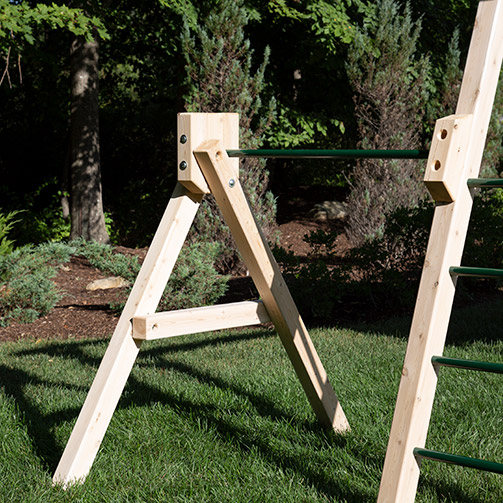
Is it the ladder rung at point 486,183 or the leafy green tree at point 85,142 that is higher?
the ladder rung at point 486,183

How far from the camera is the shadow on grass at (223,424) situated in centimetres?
315

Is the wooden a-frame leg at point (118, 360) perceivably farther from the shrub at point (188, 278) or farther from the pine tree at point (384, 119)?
the pine tree at point (384, 119)

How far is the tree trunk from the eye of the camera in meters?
11.1

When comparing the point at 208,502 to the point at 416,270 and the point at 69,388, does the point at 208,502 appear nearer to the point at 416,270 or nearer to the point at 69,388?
the point at 69,388

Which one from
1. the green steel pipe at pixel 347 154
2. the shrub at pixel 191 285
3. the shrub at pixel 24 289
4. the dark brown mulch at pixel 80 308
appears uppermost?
the green steel pipe at pixel 347 154

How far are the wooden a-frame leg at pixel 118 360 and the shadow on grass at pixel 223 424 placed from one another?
38 cm

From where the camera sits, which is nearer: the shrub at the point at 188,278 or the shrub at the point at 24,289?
the shrub at the point at 188,278

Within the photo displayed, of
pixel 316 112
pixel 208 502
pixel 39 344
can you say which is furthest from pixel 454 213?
pixel 316 112

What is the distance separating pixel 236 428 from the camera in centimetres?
368

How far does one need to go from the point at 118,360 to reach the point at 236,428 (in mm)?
982

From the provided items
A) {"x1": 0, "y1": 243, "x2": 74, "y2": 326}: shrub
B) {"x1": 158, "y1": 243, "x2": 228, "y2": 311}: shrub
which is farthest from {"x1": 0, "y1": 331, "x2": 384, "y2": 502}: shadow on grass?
{"x1": 0, "y1": 243, "x2": 74, "y2": 326}: shrub

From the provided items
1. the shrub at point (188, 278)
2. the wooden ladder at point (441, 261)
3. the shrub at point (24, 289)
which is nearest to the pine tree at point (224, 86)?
the shrub at point (188, 278)

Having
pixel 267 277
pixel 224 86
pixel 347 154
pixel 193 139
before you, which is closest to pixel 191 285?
pixel 224 86

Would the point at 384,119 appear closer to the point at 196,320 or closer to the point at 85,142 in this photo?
the point at 85,142
